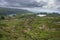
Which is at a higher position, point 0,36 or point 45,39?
point 0,36

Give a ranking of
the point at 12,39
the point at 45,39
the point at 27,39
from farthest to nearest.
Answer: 1. the point at 45,39
2. the point at 27,39
3. the point at 12,39

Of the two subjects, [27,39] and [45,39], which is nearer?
[27,39]

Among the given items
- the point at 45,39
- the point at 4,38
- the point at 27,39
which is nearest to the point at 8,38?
the point at 4,38

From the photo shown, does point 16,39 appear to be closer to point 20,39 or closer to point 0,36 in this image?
point 20,39

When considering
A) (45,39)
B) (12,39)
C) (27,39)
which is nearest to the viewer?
(12,39)

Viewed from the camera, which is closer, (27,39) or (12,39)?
(12,39)

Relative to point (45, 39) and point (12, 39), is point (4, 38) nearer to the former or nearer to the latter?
point (12, 39)

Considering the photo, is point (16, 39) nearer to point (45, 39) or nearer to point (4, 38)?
point (4, 38)

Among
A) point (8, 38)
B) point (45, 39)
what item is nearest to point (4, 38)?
point (8, 38)
